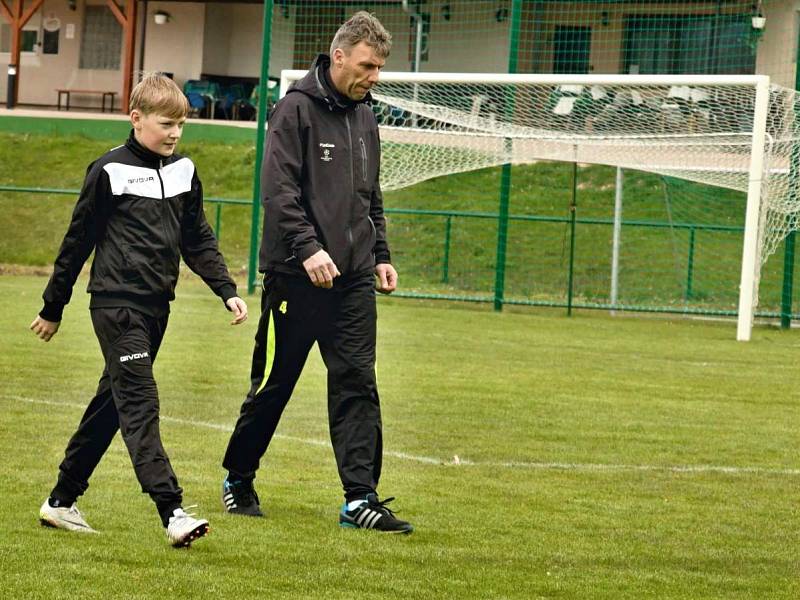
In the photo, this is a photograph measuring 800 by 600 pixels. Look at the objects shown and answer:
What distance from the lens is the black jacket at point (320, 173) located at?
6367mm

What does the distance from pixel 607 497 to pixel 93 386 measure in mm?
4871

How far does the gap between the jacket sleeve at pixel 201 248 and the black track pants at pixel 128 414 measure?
1.07 feet

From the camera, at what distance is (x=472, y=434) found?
9.45 m

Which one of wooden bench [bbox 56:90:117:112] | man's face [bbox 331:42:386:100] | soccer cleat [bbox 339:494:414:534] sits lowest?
soccer cleat [bbox 339:494:414:534]

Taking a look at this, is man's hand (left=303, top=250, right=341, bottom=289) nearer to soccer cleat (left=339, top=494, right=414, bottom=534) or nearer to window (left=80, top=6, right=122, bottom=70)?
soccer cleat (left=339, top=494, right=414, bottom=534)

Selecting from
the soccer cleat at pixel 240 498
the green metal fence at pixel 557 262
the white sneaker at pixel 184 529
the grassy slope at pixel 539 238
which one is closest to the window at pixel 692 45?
the grassy slope at pixel 539 238

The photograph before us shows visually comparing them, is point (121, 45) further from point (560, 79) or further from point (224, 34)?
point (560, 79)

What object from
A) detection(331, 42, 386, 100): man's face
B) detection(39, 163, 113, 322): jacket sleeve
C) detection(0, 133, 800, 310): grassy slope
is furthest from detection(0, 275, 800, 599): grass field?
detection(0, 133, 800, 310): grassy slope

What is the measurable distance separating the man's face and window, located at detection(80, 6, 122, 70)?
37458 mm

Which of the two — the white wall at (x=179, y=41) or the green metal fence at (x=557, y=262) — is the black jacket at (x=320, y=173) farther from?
the white wall at (x=179, y=41)

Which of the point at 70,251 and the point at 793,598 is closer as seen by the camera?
the point at 793,598

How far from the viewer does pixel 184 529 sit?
5605mm

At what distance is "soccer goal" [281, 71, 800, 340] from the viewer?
17.0 meters

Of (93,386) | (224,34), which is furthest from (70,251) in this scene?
(224,34)
